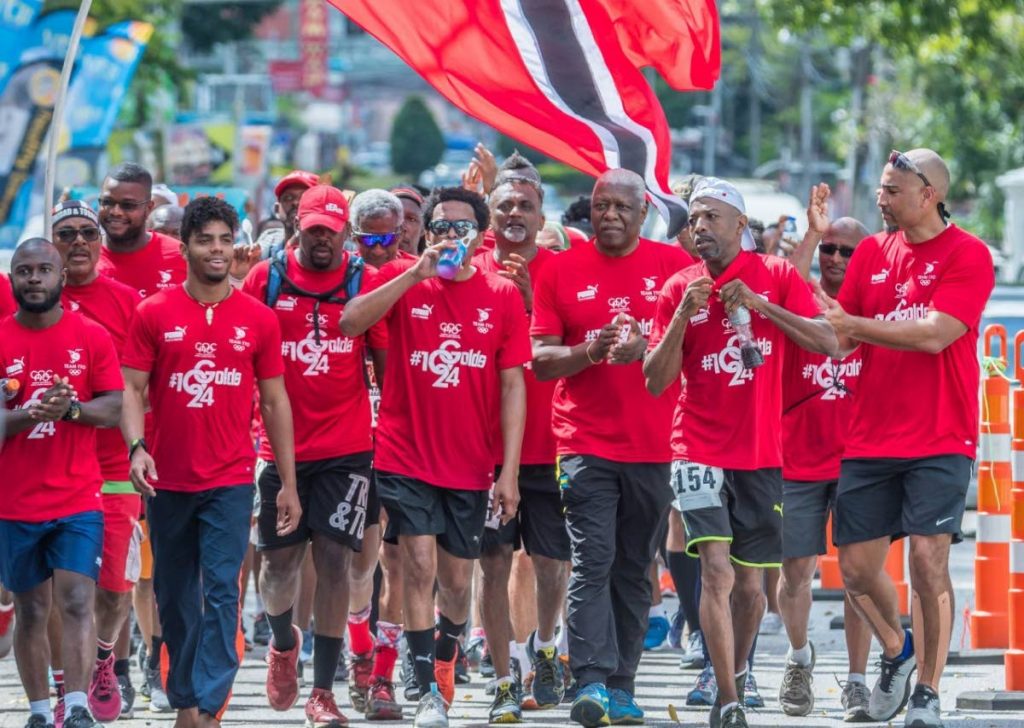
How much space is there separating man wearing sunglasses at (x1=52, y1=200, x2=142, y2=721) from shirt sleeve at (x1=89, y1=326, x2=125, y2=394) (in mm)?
557

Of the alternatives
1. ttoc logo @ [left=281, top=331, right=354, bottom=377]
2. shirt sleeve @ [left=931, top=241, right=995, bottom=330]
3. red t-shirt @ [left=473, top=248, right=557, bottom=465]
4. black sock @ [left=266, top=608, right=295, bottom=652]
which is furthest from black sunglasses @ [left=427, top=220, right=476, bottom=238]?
shirt sleeve @ [left=931, top=241, right=995, bottom=330]

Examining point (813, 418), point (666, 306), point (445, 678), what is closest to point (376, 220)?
A: point (666, 306)

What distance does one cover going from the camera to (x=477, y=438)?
999 cm

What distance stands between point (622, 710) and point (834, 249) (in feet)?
8.64

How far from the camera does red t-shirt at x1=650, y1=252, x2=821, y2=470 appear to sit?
31.6 ft

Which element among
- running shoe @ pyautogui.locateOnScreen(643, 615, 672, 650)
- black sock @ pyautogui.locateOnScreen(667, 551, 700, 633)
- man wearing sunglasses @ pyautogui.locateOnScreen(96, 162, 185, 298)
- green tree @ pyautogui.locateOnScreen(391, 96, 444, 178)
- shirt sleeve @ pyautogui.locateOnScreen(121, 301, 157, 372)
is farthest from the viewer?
green tree @ pyautogui.locateOnScreen(391, 96, 444, 178)

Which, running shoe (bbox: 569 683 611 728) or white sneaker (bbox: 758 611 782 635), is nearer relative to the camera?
running shoe (bbox: 569 683 611 728)

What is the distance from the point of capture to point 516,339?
10.1 m

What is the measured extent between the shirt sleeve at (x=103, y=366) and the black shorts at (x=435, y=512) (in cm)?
133

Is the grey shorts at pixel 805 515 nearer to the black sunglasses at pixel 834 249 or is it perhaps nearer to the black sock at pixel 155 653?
the black sunglasses at pixel 834 249

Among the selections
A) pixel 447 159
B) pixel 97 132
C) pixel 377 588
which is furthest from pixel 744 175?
pixel 377 588

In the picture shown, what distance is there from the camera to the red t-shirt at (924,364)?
961cm

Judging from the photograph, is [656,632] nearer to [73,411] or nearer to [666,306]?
[666,306]

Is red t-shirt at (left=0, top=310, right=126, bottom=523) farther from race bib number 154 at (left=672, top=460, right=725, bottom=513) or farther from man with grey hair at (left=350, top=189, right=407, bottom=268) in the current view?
race bib number 154 at (left=672, top=460, right=725, bottom=513)
